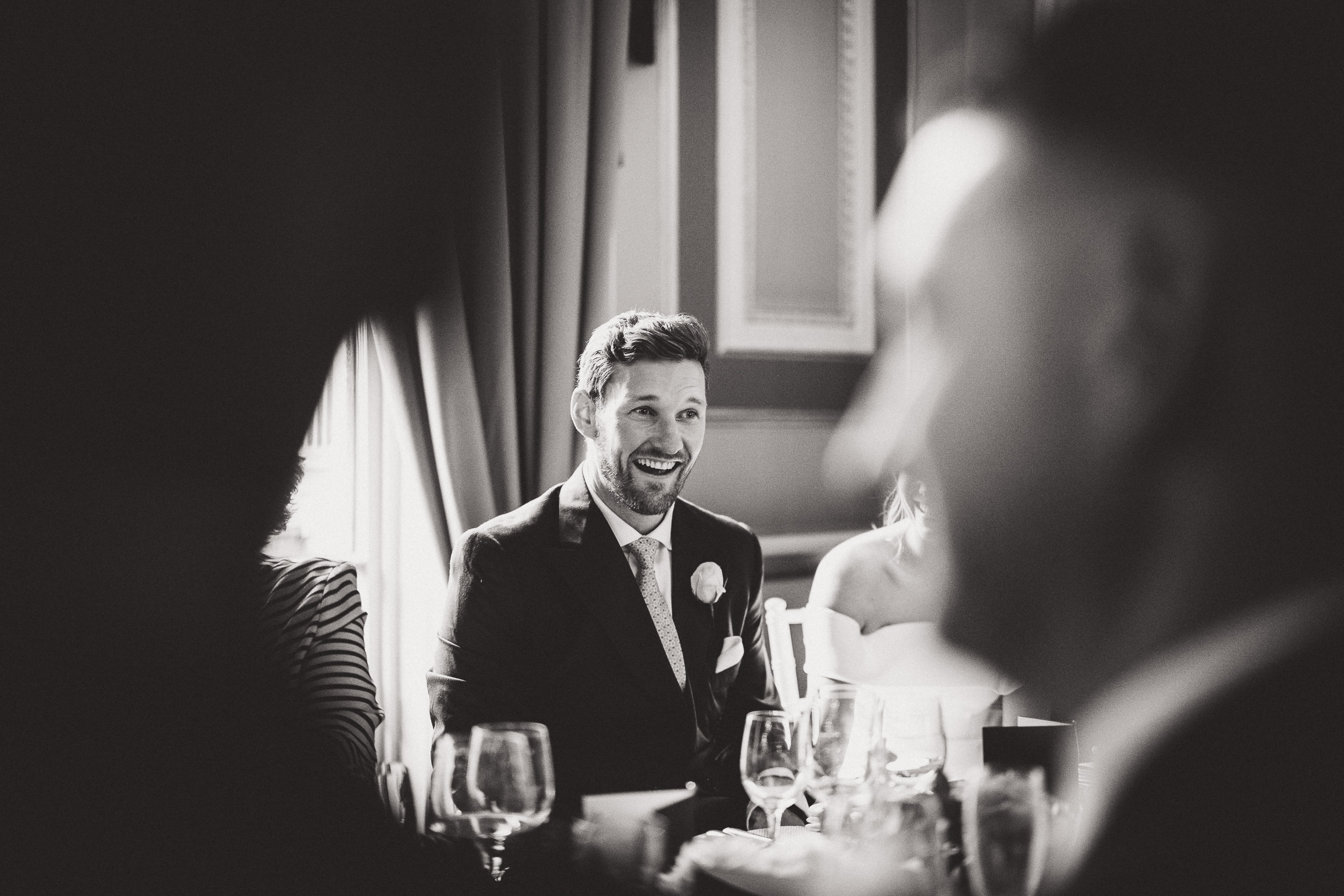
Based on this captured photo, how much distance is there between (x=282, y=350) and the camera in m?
0.86

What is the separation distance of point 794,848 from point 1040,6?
3412 mm

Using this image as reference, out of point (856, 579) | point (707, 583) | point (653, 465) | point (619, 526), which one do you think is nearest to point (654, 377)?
point (653, 465)

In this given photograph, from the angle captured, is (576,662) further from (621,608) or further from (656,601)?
(656,601)

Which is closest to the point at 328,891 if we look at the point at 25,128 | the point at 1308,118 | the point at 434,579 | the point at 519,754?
the point at 519,754

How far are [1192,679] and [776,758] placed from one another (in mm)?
777

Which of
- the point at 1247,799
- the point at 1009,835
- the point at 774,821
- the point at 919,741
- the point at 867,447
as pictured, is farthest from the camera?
the point at 774,821

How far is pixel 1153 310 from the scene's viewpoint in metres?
0.82

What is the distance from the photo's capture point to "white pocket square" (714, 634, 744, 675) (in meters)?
2.25

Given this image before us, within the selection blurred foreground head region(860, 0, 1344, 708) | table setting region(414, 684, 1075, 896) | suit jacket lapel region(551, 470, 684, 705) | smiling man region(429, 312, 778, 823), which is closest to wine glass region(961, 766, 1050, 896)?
table setting region(414, 684, 1075, 896)

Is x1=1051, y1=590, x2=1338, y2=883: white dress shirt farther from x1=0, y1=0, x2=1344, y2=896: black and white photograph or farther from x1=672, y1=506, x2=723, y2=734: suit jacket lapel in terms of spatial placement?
x1=672, y1=506, x2=723, y2=734: suit jacket lapel

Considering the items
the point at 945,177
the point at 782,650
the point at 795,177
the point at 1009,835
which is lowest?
the point at 782,650

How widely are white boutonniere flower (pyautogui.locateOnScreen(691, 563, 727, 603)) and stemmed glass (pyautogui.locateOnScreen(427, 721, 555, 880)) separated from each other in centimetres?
97

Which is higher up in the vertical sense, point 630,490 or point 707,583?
point 630,490

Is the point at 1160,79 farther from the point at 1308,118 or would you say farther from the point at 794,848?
the point at 794,848
